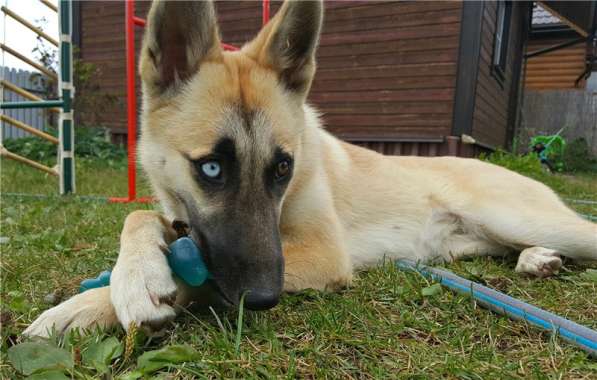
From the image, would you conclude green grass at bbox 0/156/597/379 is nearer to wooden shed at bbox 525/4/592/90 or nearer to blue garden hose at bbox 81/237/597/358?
blue garden hose at bbox 81/237/597/358

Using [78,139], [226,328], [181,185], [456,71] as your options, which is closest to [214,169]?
[181,185]

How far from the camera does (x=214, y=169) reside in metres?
1.77

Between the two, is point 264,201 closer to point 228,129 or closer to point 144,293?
point 228,129

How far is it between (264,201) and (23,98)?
43.3 ft

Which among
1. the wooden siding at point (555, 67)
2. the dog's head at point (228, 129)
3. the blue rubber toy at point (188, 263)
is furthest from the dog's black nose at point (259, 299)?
the wooden siding at point (555, 67)

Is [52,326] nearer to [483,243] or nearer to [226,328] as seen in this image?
[226,328]

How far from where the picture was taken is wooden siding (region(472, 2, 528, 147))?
9109 millimetres

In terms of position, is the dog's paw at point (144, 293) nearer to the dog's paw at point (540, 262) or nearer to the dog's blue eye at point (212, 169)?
the dog's blue eye at point (212, 169)

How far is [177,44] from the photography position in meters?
2.11

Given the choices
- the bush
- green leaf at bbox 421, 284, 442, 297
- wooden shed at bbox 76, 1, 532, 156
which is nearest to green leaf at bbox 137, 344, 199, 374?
green leaf at bbox 421, 284, 442, 297

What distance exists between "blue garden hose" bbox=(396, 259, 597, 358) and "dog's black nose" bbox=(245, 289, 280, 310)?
35.4 inches

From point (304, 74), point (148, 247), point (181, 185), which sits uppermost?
point (304, 74)

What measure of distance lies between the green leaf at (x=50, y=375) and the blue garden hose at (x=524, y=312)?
1.49 metres

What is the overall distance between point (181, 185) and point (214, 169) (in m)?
0.23
